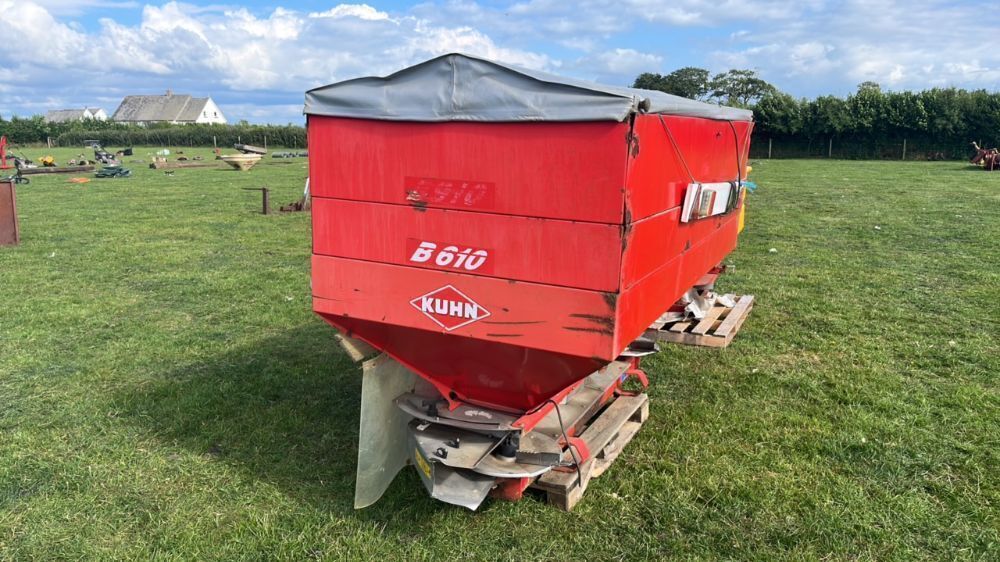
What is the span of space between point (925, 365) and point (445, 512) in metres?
3.86

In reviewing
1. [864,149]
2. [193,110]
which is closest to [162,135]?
[193,110]

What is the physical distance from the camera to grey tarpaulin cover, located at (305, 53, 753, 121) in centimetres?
250

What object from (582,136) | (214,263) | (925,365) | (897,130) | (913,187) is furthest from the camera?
(897,130)

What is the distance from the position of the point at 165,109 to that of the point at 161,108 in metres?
0.92

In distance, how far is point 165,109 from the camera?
93.5 m

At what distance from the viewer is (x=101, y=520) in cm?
319

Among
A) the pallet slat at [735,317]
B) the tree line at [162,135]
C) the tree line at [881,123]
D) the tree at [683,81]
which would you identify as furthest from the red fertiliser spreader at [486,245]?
the tree at [683,81]

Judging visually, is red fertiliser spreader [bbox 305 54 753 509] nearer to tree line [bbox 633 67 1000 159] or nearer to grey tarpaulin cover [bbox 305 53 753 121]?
grey tarpaulin cover [bbox 305 53 753 121]

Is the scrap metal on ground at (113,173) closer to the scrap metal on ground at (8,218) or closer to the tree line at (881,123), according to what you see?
the scrap metal on ground at (8,218)

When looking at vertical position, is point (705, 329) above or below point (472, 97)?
below

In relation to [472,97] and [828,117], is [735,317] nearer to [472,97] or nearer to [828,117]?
[472,97]

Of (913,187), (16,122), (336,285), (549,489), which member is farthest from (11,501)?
(16,122)

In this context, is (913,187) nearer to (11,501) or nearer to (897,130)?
(11,501)

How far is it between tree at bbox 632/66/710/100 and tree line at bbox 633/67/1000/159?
1511 inches
